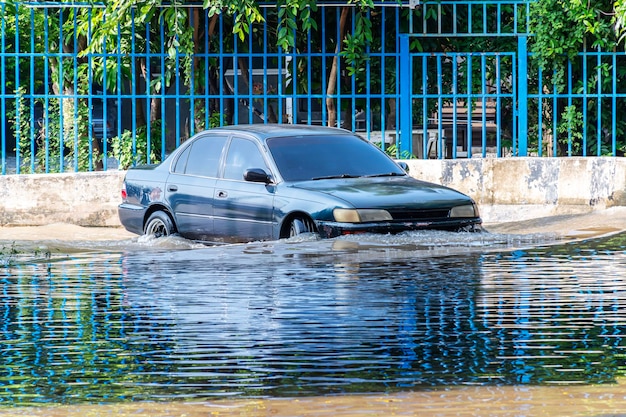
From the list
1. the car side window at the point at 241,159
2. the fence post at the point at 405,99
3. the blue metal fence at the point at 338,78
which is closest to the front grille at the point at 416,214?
the car side window at the point at 241,159

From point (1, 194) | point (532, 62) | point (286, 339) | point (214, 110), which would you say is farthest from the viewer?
point (214, 110)

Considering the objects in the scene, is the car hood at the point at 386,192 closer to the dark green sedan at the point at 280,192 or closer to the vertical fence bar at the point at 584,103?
the dark green sedan at the point at 280,192

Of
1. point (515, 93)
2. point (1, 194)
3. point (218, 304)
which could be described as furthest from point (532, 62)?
point (218, 304)

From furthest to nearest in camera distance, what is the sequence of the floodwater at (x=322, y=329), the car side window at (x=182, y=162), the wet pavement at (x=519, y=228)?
the wet pavement at (x=519, y=228), the car side window at (x=182, y=162), the floodwater at (x=322, y=329)

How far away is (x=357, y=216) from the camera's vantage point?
11.8 m

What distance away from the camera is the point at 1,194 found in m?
16.5

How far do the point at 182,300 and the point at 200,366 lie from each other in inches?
95.2

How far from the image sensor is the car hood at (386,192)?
12000mm

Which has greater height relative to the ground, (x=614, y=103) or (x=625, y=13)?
(x=625, y=13)

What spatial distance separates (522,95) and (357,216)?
611 cm

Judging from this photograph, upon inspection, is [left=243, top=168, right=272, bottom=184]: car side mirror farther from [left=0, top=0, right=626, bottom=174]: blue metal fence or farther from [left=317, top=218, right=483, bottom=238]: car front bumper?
[left=0, top=0, right=626, bottom=174]: blue metal fence

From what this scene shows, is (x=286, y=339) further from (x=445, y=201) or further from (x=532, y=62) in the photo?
(x=532, y=62)

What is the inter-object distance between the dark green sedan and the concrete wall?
229 cm

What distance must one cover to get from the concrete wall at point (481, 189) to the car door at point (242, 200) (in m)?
3.63
